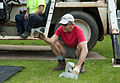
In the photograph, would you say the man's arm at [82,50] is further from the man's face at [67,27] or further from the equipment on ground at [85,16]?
the equipment on ground at [85,16]

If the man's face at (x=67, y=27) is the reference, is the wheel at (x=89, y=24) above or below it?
below

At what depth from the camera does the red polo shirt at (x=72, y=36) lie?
Answer: 4.63 m

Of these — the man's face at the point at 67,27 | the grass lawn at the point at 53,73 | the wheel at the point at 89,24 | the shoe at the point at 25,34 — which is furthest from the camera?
the wheel at the point at 89,24

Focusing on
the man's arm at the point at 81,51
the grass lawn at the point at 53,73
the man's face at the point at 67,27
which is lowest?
the grass lawn at the point at 53,73

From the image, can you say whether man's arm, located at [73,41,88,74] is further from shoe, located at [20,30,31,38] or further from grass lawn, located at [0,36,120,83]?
shoe, located at [20,30,31,38]

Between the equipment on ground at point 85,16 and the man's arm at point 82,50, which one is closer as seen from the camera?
the man's arm at point 82,50

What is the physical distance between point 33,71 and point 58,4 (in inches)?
79.7

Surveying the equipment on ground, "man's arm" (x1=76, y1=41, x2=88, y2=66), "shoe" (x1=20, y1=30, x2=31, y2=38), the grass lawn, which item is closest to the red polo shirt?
"man's arm" (x1=76, y1=41, x2=88, y2=66)

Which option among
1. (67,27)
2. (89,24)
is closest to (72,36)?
(67,27)

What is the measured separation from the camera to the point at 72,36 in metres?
4.75

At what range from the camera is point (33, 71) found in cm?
483

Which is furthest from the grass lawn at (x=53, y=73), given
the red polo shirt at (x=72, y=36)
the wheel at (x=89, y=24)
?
the wheel at (x=89, y=24)

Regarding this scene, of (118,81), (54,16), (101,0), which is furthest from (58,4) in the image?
(118,81)

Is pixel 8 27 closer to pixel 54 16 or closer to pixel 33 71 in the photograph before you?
pixel 54 16
